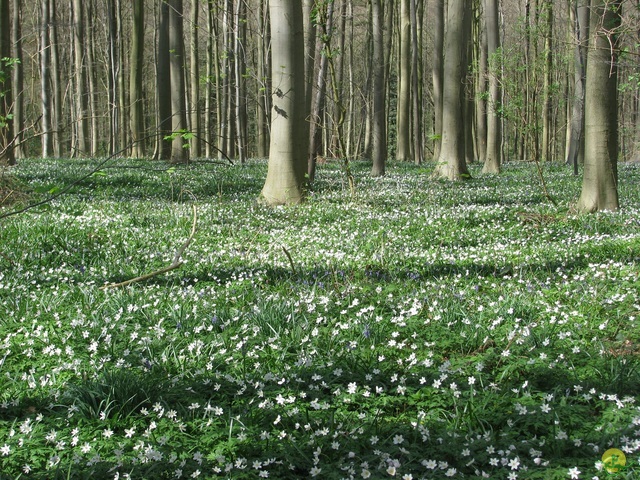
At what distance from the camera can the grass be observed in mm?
2650

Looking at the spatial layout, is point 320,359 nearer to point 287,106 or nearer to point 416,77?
point 287,106

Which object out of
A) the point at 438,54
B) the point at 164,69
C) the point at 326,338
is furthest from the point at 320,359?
the point at 438,54

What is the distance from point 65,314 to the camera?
4.42 m

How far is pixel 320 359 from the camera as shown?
357 cm

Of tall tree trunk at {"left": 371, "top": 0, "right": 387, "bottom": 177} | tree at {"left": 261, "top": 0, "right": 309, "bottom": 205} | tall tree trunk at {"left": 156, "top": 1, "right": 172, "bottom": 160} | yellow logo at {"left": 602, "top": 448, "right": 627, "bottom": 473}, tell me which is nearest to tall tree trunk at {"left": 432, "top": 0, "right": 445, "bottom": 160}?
tall tree trunk at {"left": 371, "top": 0, "right": 387, "bottom": 177}

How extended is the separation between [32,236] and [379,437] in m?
6.02

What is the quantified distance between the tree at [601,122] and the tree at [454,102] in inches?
204

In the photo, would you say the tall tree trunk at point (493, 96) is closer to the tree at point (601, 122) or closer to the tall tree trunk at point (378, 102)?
the tall tree trunk at point (378, 102)

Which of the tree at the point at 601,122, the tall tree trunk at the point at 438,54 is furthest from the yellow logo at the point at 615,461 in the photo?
the tall tree trunk at the point at 438,54

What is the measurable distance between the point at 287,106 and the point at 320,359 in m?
7.86

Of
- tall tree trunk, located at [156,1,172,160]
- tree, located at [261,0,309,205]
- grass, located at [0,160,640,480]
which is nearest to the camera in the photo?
grass, located at [0,160,640,480]

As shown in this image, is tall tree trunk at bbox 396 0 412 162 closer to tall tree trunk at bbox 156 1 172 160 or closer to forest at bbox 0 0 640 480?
tall tree trunk at bbox 156 1 172 160

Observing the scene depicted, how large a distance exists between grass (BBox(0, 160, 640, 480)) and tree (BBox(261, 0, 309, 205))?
364cm

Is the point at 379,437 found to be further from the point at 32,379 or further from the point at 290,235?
the point at 290,235
